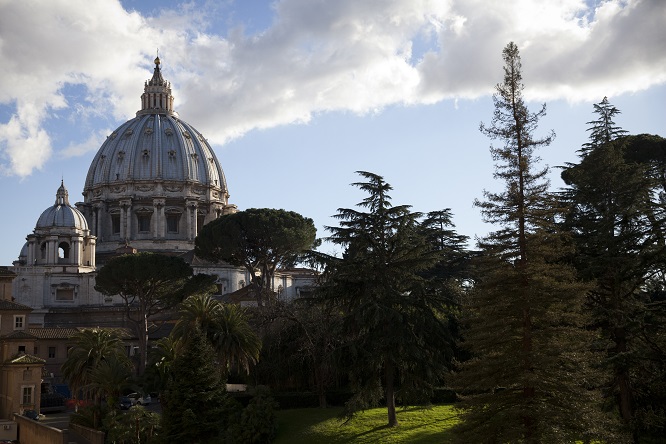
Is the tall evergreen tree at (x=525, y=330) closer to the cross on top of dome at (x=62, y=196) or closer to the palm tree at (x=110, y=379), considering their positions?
the palm tree at (x=110, y=379)

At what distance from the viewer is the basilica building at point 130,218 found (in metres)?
89.2

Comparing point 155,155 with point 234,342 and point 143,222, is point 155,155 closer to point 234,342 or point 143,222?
point 143,222

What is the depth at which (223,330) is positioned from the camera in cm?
3875

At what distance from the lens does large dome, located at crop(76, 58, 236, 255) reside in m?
107

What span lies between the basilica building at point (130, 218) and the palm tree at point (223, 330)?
3981 centimetres

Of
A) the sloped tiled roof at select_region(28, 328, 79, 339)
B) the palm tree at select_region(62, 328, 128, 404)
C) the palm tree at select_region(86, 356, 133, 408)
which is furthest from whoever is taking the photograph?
the sloped tiled roof at select_region(28, 328, 79, 339)

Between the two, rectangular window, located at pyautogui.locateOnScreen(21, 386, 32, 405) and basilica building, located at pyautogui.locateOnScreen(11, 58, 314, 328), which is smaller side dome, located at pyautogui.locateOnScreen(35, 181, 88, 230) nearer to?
basilica building, located at pyautogui.locateOnScreen(11, 58, 314, 328)

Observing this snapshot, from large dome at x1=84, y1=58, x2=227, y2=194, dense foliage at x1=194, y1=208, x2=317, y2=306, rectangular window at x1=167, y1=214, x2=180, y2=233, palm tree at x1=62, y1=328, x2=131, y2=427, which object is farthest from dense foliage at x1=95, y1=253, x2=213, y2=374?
large dome at x1=84, y1=58, x2=227, y2=194

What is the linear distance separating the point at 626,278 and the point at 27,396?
116ft

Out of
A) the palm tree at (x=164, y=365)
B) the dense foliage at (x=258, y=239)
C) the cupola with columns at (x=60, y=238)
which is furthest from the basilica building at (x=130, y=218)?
the palm tree at (x=164, y=365)

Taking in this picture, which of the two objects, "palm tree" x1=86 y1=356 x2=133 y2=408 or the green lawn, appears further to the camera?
"palm tree" x1=86 y1=356 x2=133 y2=408

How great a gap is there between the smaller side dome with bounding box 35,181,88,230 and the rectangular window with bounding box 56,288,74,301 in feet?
23.2

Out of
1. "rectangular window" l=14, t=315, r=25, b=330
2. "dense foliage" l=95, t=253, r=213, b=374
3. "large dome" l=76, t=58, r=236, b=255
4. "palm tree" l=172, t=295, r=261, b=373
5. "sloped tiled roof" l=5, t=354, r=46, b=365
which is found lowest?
"sloped tiled roof" l=5, t=354, r=46, b=365

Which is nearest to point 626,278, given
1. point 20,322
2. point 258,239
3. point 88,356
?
point 88,356
